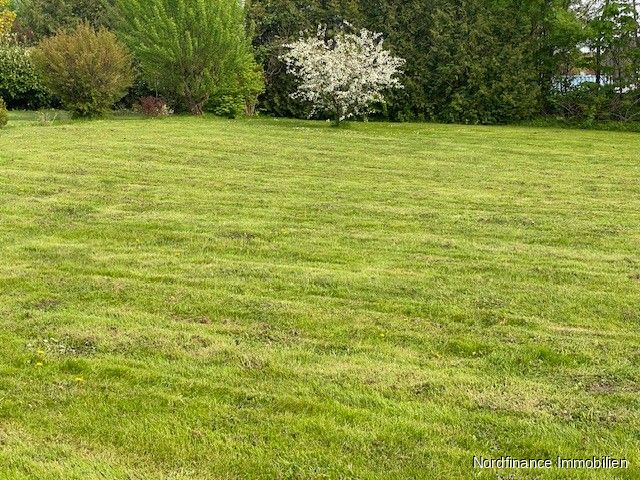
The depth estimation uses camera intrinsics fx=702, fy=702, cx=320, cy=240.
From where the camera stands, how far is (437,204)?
9844mm

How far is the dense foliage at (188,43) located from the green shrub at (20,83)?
13.4 ft

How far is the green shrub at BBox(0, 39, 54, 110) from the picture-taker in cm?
2530

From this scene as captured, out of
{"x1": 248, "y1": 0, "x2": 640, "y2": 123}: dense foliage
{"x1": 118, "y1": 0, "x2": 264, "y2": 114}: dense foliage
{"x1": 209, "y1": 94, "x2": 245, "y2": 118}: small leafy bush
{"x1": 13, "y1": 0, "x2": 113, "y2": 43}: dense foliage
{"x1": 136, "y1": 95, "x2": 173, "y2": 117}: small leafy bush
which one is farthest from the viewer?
{"x1": 13, "y1": 0, "x2": 113, "y2": 43}: dense foliage

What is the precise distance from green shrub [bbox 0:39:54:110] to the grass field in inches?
628

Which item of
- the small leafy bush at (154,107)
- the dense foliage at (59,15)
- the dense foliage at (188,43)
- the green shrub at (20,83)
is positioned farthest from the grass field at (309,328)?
the dense foliage at (59,15)

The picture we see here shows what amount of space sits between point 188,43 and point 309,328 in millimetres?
18668

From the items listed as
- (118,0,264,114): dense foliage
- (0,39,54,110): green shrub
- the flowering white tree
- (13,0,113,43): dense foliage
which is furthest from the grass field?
(13,0,113,43): dense foliage

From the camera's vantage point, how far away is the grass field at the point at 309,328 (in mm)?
3471

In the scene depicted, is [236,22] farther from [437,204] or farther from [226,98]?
[437,204]

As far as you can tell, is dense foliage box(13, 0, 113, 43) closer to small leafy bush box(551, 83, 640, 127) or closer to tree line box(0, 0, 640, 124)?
tree line box(0, 0, 640, 124)

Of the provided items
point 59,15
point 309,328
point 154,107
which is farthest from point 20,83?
point 309,328

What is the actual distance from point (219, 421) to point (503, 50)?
2465cm

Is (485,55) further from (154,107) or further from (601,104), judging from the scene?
(154,107)

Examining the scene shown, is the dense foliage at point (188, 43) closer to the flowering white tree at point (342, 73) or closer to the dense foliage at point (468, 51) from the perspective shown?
the flowering white tree at point (342, 73)
